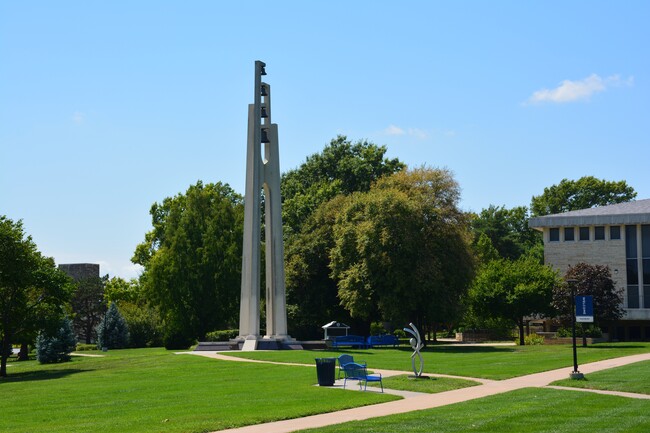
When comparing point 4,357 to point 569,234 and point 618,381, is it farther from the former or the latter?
point 569,234

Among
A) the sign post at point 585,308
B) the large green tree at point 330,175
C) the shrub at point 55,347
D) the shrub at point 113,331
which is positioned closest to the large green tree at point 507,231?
the large green tree at point 330,175

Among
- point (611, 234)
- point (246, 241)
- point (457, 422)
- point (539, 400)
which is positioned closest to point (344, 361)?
point (539, 400)

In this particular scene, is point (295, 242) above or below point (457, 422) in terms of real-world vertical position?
above

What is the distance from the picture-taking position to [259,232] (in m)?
48.7

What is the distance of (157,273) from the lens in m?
68.2

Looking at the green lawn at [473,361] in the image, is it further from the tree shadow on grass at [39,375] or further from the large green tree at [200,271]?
the large green tree at [200,271]

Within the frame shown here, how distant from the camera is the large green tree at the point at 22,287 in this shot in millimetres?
43812

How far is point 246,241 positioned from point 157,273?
2218 centimetres

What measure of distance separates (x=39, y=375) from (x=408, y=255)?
2290 centimetres

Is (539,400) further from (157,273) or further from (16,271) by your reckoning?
(157,273)

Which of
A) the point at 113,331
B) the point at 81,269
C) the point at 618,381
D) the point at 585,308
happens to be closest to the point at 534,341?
the point at 585,308

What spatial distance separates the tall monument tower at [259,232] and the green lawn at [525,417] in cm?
2670

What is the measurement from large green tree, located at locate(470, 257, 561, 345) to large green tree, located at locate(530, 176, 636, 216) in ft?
196

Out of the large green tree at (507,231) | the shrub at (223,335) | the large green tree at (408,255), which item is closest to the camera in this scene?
the large green tree at (408,255)
